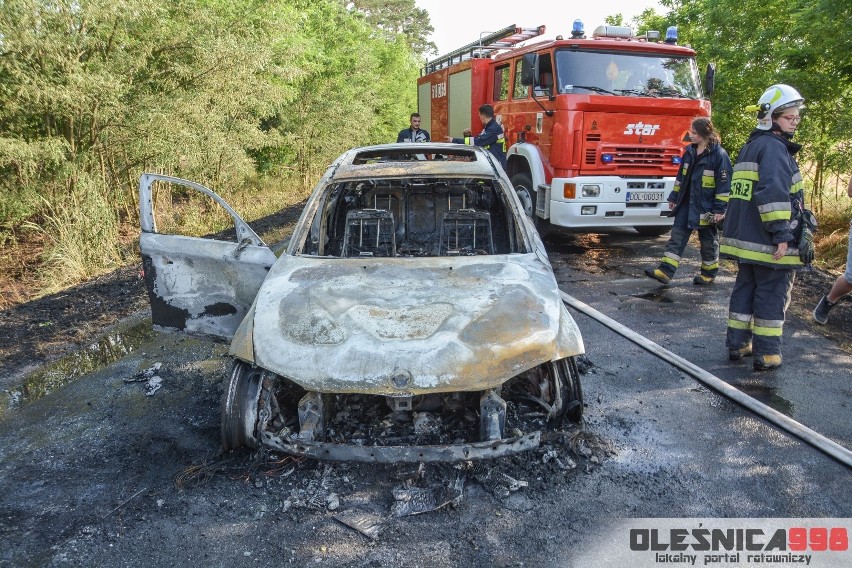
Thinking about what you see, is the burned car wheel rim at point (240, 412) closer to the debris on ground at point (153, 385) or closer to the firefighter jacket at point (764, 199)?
the debris on ground at point (153, 385)

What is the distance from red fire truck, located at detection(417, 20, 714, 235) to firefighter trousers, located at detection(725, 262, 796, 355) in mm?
2767

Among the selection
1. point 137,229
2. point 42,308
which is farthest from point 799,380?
point 137,229

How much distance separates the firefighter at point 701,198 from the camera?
19.5 feet

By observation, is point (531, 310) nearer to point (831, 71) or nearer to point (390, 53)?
point (831, 71)

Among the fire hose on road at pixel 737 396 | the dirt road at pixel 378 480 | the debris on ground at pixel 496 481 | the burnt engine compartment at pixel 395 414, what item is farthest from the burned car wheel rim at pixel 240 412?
the fire hose on road at pixel 737 396

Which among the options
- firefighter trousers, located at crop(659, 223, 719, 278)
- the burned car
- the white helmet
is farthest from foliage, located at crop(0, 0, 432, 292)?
the white helmet

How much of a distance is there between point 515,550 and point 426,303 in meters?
1.22

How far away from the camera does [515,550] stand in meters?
2.46

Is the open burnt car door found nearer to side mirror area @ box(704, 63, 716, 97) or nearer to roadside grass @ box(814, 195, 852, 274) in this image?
side mirror area @ box(704, 63, 716, 97)

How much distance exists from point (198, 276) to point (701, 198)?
195 inches

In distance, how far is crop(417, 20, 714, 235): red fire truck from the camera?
277 inches

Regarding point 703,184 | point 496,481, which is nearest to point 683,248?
point 703,184

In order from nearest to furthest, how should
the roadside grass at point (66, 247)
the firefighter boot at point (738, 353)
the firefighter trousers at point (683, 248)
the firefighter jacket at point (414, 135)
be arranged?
the firefighter boot at point (738, 353) < the firefighter trousers at point (683, 248) < the roadside grass at point (66, 247) < the firefighter jacket at point (414, 135)

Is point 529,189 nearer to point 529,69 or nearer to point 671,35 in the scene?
point 529,69
